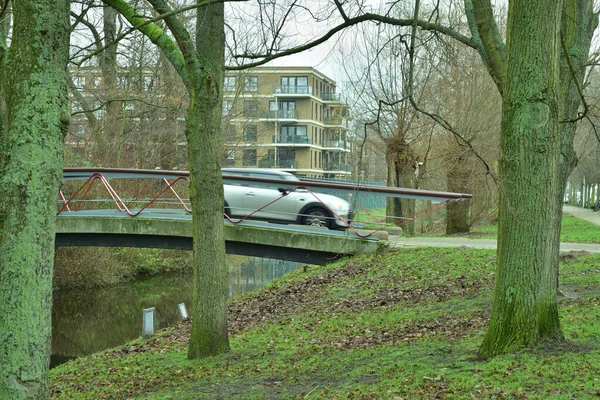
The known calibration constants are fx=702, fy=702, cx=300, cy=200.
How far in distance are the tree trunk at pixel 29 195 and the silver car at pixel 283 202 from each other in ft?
37.0

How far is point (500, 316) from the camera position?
6.57m

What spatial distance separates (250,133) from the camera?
3972 cm

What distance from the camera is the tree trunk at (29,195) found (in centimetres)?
527

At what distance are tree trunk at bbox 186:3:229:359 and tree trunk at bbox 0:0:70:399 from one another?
3452 millimetres

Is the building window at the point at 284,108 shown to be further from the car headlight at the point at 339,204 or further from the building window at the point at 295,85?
the car headlight at the point at 339,204

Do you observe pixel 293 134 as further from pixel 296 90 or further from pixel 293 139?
pixel 296 90

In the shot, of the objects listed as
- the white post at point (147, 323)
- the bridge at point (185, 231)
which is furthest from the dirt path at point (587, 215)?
the white post at point (147, 323)

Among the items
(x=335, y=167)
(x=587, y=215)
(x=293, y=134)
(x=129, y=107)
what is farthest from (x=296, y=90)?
(x=129, y=107)

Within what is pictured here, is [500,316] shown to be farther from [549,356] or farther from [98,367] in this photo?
[98,367]

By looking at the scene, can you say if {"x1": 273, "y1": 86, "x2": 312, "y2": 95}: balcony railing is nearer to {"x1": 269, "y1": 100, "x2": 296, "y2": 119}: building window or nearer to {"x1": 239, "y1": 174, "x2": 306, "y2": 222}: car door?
{"x1": 269, "y1": 100, "x2": 296, "y2": 119}: building window

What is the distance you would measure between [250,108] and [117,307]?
1896cm

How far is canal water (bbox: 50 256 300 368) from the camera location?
1795cm

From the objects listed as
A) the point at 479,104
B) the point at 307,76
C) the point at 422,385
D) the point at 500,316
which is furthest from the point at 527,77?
the point at 307,76

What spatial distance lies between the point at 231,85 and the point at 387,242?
22.2 m
